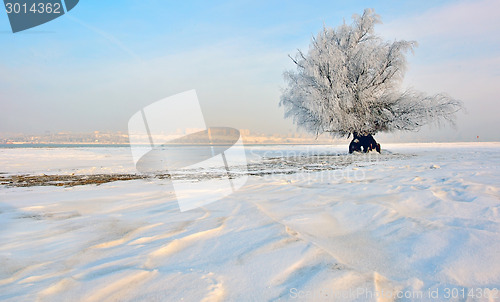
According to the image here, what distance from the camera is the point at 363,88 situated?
50.6ft

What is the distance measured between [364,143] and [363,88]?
12.3 feet

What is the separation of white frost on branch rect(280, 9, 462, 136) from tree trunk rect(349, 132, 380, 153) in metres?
0.89

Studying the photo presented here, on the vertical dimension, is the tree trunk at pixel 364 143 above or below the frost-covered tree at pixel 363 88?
below

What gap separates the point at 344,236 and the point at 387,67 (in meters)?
16.2

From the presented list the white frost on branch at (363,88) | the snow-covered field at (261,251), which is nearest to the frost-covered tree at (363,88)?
the white frost on branch at (363,88)

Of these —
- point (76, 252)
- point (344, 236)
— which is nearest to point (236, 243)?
point (344, 236)

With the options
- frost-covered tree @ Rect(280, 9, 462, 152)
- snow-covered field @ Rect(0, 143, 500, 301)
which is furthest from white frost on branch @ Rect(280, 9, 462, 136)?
snow-covered field @ Rect(0, 143, 500, 301)

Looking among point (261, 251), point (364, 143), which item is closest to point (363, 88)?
point (364, 143)

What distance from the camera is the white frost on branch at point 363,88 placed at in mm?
14906

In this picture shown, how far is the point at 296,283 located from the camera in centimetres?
148

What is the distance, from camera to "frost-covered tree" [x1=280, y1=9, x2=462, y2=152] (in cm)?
1491

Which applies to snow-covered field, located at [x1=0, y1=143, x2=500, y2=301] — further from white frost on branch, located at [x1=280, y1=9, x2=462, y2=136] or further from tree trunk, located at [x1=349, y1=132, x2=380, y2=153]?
tree trunk, located at [x1=349, y1=132, x2=380, y2=153]

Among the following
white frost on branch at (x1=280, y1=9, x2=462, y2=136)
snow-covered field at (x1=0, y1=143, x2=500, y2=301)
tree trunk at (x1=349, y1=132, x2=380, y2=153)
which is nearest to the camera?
snow-covered field at (x1=0, y1=143, x2=500, y2=301)

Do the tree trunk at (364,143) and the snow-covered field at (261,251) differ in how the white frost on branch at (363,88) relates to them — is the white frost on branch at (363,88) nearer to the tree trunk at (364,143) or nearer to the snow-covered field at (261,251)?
the tree trunk at (364,143)
